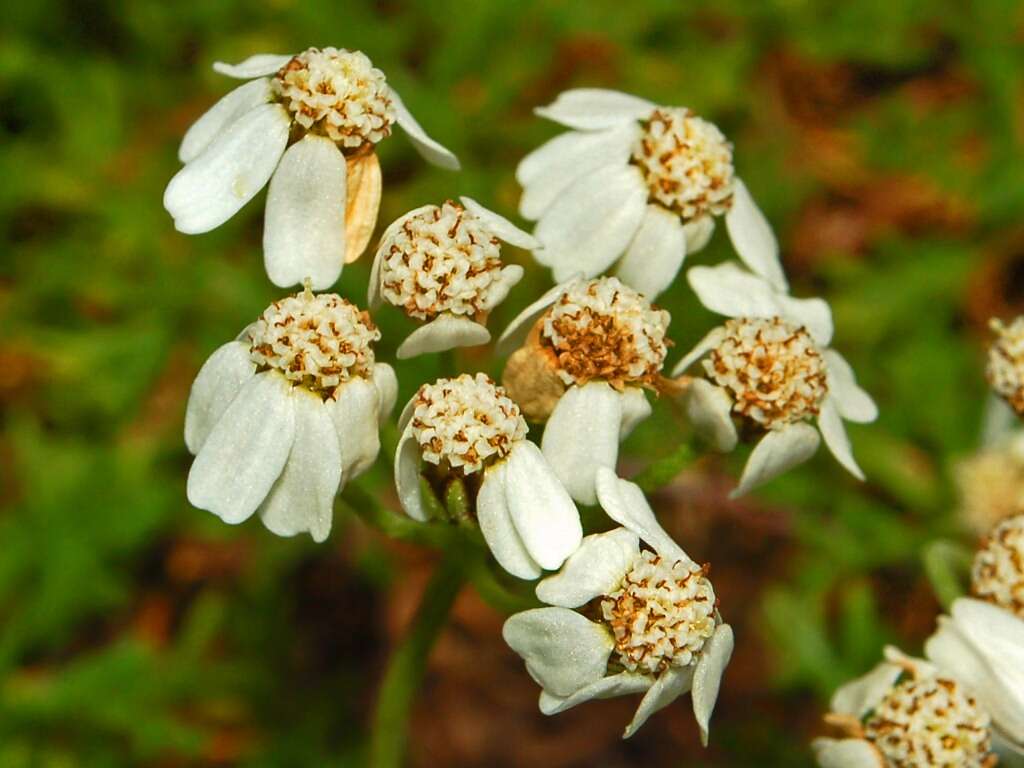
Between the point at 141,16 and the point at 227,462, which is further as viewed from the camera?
the point at 141,16

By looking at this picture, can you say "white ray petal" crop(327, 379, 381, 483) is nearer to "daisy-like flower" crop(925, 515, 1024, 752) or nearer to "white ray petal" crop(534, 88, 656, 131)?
"white ray petal" crop(534, 88, 656, 131)

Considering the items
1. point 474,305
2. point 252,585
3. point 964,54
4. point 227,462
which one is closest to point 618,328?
point 474,305

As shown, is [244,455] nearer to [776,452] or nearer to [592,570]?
[592,570]

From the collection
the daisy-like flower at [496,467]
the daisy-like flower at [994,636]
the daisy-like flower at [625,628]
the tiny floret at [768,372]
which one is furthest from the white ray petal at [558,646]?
the daisy-like flower at [994,636]

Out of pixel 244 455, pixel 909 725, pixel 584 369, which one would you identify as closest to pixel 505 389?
pixel 584 369

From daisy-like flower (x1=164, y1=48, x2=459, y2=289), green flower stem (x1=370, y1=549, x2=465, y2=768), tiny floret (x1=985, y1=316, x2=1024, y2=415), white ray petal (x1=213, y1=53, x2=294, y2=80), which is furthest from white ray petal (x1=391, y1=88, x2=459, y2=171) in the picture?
tiny floret (x1=985, y1=316, x2=1024, y2=415)

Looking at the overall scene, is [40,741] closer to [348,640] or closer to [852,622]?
[348,640]
